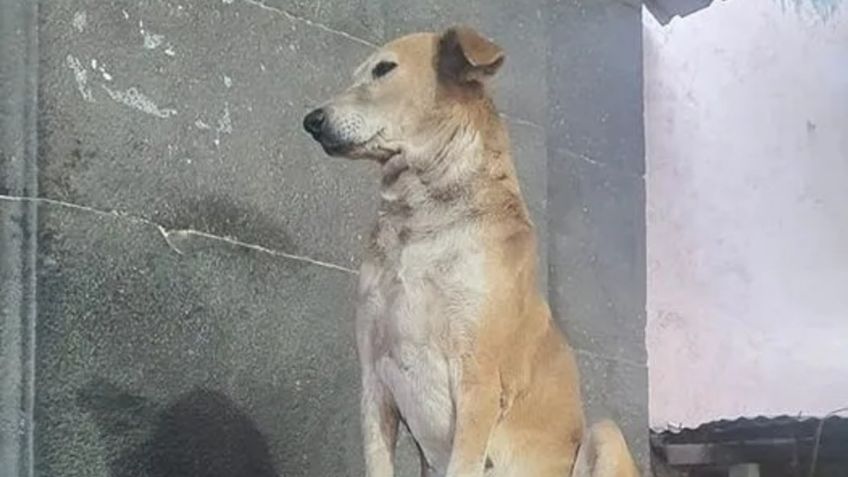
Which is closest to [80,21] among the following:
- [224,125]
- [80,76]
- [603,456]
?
[80,76]

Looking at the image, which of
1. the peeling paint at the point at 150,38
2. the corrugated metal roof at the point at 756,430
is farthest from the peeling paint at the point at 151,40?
the corrugated metal roof at the point at 756,430

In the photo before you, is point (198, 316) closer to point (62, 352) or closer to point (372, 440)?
point (62, 352)

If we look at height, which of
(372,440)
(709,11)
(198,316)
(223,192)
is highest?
(709,11)

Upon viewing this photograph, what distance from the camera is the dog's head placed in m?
1.86

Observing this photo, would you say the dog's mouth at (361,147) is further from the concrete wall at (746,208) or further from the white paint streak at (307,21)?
the concrete wall at (746,208)

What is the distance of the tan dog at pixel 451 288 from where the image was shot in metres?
1.84

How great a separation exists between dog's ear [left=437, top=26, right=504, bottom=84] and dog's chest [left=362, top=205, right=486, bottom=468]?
0.64 feet

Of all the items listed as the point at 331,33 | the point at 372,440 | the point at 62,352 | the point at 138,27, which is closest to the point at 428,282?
the point at 372,440

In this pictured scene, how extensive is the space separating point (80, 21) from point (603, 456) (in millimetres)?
960

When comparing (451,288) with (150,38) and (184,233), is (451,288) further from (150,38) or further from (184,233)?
(150,38)

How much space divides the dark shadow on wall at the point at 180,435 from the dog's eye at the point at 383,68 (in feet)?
2.01

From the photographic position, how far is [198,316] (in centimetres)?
233

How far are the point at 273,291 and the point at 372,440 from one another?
2.02 ft

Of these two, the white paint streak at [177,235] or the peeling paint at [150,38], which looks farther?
the peeling paint at [150,38]
